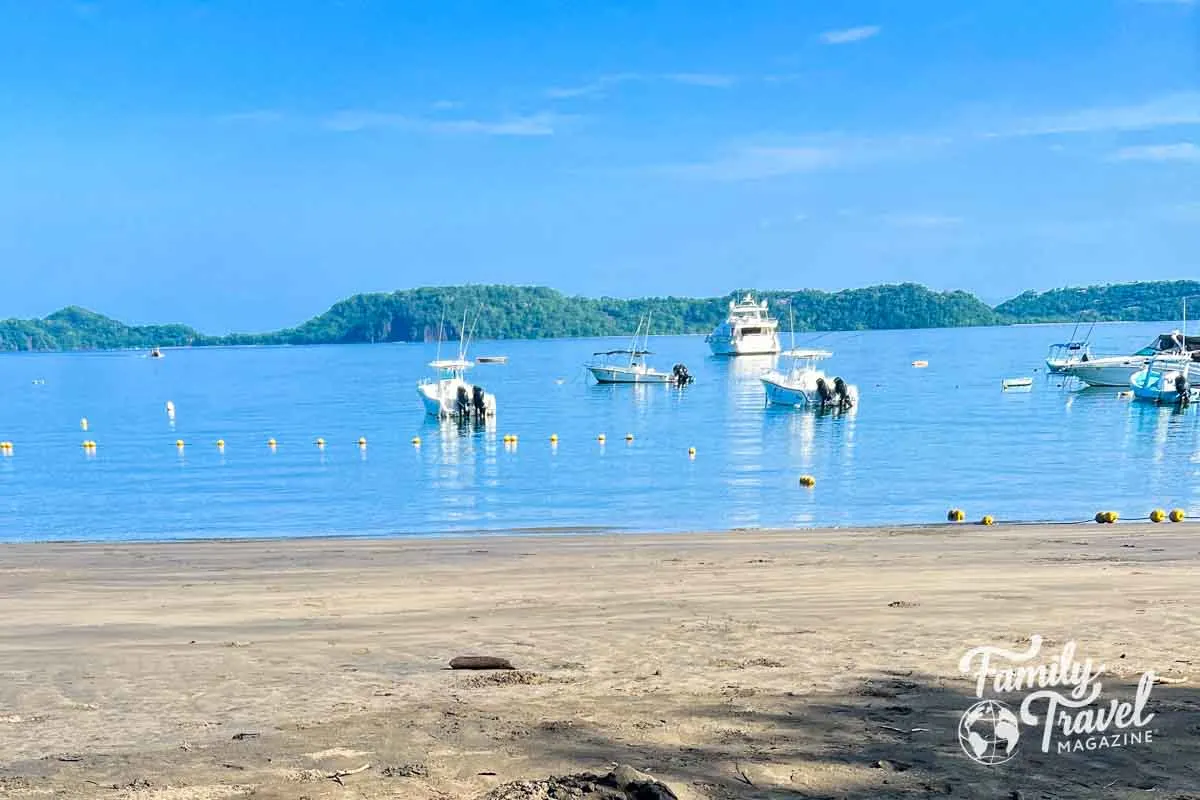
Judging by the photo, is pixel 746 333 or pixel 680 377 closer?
pixel 680 377

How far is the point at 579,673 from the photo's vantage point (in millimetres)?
8586

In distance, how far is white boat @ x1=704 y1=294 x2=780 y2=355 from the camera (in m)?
158

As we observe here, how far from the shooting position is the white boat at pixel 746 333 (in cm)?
15788

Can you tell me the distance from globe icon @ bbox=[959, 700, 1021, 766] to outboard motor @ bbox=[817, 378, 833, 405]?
59.4m

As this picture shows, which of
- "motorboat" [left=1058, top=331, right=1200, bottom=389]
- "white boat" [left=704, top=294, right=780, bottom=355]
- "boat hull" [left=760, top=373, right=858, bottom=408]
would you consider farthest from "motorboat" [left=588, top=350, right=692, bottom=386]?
"white boat" [left=704, top=294, right=780, bottom=355]

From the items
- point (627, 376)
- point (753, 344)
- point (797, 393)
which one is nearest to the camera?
point (797, 393)

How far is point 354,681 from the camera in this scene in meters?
8.53

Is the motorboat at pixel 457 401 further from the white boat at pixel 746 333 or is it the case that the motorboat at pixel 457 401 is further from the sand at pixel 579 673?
the white boat at pixel 746 333

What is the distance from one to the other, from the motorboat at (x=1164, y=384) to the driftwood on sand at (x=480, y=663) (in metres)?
62.7

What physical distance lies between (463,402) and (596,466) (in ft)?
72.9

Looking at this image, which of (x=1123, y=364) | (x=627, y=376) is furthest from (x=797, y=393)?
(x=627, y=376)

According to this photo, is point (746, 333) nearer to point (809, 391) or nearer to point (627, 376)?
point (627, 376)

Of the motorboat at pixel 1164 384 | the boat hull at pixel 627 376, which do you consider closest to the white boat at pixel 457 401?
the boat hull at pixel 627 376

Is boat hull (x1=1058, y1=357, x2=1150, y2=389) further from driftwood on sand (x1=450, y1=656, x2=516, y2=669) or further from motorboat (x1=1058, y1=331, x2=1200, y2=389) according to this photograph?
driftwood on sand (x1=450, y1=656, x2=516, y2=669)
